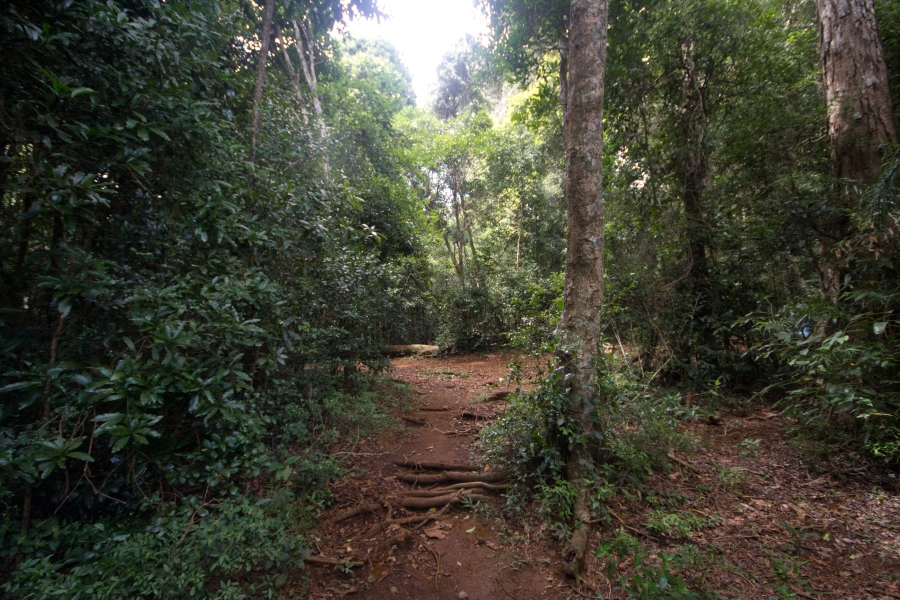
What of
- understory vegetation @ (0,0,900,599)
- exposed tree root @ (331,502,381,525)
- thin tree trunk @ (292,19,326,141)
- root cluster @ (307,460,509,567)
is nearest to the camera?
understory vegetation @ (0,0,900,599)

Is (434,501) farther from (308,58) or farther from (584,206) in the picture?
(308,58)

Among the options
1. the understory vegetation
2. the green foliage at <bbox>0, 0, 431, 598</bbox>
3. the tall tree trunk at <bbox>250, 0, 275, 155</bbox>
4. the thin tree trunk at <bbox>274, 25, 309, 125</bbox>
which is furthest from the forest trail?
the thin tree trunk at <bbox>274, 25, 309, 125</bbox>

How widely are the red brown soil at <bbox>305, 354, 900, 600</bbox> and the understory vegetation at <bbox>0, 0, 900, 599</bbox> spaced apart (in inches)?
7.9

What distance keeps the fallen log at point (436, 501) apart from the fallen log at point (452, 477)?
26 centimetres

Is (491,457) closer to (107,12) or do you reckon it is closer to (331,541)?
(331,541)

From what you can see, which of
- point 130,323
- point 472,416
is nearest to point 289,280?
point 130,323

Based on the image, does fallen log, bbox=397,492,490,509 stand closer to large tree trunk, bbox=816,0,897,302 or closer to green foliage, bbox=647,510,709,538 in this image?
green foliage, bbox=647,510,709,538

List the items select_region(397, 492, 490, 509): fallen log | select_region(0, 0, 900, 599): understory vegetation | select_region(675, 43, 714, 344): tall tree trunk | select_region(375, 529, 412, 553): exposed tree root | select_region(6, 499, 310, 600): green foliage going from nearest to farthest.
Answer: select_region(6, 499, 310, 600): green foliage → select_region(0, 0, 900, 599): understory vegetation → select_region(375, 529, 412, 553): exposed tree root → select_region(397, 492, 490, 509): fallen log → select_region(675, 43, 714, 344): tall tree trunk

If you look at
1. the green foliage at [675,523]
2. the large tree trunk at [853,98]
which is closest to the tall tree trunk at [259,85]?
the green foliage at [675,523]

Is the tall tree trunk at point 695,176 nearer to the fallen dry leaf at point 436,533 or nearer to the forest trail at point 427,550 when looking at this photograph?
the forest trail at point 427,550

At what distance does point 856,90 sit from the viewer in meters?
4.78

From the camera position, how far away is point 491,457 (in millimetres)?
4332

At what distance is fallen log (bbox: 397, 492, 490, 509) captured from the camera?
4012 mm

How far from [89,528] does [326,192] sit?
12.3ft
